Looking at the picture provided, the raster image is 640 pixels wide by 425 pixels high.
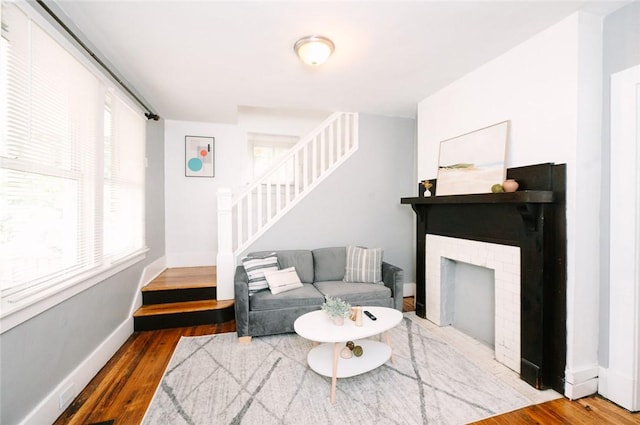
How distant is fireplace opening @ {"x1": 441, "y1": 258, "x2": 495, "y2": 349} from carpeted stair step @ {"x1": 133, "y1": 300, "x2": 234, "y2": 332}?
8.60 feet

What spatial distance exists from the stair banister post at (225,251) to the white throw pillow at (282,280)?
0.62 m

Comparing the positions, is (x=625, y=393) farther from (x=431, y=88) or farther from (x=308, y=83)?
(x=308, y=83)

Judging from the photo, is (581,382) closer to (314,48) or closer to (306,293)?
(306,293)

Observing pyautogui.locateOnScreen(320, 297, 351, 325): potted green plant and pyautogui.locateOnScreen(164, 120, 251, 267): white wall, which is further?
pyautogui.locateOnScreen(164, 120, 251, 267): white wall

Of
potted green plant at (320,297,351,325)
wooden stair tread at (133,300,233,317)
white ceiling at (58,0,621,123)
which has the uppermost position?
white ceiling at (58,0,621,123)

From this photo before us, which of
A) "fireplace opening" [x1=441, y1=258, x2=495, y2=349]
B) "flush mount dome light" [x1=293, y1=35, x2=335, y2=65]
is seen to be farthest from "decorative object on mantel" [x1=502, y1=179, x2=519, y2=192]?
"flush mount dome light" [x1=293, y1=35, x2=335, y2=65]

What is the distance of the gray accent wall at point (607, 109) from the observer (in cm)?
191

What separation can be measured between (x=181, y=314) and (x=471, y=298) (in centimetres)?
324

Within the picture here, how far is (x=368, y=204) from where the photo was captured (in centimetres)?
412

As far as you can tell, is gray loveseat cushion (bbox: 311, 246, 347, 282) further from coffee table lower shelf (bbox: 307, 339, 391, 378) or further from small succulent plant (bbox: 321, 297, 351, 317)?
small succulent plant (bbox: 321, 297, 351, 317)

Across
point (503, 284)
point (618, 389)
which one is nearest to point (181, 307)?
point (503, 284)

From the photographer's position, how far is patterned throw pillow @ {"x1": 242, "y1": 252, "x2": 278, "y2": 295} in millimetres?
3051

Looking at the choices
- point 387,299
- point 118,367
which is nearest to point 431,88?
point 387,299

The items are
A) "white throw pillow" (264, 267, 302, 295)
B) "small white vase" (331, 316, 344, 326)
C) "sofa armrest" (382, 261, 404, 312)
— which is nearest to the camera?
"small white vase" (331, 316, 344, 326)
